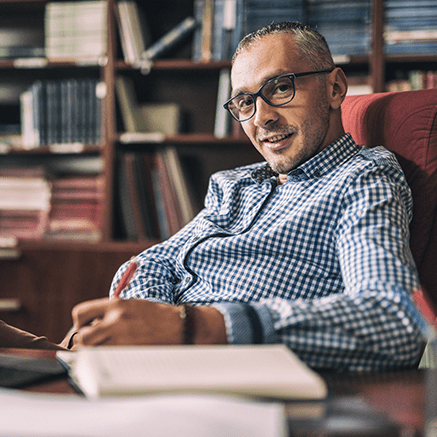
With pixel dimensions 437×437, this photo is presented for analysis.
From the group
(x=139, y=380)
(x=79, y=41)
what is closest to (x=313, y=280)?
(x=139, y=380)

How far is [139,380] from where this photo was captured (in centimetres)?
46

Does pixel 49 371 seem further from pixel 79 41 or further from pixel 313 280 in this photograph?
pixel 79 41

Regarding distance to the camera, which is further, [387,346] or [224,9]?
[224,9]

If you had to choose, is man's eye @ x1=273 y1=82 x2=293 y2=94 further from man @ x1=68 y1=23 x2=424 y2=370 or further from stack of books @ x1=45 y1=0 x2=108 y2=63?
stack of books @ x1=45 y1=0 x2=108 y2=63

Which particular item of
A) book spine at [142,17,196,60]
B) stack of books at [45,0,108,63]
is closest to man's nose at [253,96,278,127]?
book spine at [142,17,196,60]

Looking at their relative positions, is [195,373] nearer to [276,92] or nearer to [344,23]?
[276,92]

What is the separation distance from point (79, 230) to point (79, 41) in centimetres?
88

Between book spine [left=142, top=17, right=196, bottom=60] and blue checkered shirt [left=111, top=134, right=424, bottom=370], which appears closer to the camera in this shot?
blue checkered shirt [left=111, top=134, right=424, bottom=370]

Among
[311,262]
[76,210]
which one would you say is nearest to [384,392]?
[311,262]

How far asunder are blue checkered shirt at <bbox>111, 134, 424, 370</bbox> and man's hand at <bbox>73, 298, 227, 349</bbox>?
0.02m

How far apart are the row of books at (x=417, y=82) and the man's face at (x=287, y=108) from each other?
3.53 feet

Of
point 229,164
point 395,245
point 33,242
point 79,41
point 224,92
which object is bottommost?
point 33,242

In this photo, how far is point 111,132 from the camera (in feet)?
7.48

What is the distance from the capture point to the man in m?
0.62
